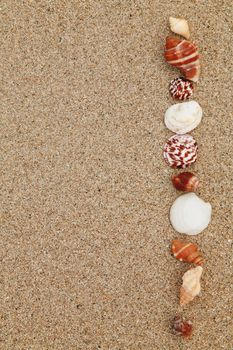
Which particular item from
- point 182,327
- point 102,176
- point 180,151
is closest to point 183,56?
point 180,151

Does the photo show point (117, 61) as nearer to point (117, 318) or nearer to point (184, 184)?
point (184, 184)

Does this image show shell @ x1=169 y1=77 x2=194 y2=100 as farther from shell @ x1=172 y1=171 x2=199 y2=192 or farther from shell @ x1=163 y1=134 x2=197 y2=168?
shell @ x1=172 y1=171 x2=199 y2=192

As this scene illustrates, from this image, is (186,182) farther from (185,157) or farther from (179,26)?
(179,26)

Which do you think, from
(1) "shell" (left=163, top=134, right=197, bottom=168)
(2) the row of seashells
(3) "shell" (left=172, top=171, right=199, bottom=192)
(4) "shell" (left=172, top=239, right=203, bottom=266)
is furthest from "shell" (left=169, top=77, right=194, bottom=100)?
(4) "shell" (left=172, top=239, right=203, bottom=266)

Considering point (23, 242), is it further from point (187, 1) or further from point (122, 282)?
point (187, 1)

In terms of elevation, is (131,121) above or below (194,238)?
above

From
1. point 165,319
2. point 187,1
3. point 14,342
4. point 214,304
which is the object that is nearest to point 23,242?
point 14,342

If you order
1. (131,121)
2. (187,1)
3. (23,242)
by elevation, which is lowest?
(23,242)
